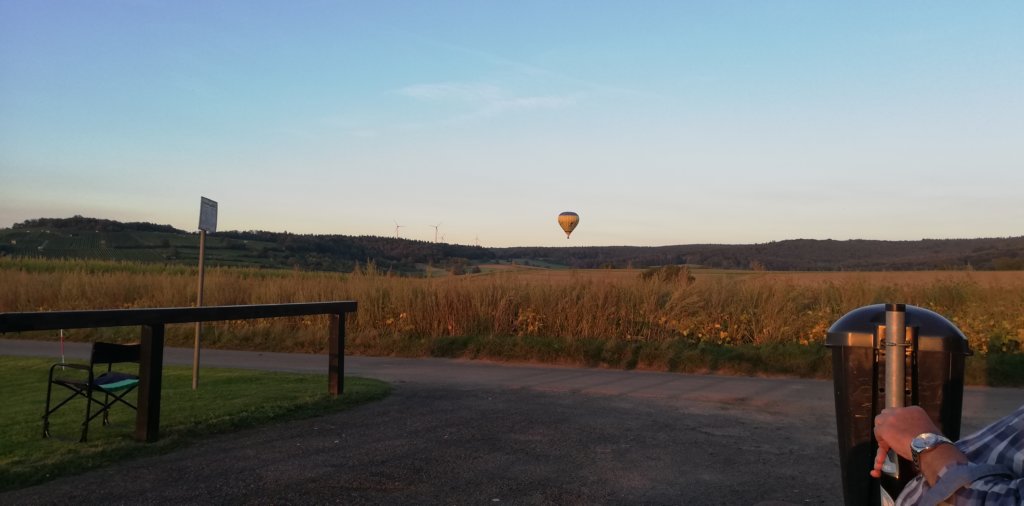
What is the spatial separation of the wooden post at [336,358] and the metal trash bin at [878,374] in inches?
265

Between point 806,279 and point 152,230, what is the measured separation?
54090 mm

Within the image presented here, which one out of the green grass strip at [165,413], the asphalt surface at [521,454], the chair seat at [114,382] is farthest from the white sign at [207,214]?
the asphalt surface at [521,454]

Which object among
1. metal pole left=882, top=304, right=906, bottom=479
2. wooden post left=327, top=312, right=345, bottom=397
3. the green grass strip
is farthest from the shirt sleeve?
wooden post left=327, top=312, right=345, bottom=397

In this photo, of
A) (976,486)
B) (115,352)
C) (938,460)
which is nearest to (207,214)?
(115,352)

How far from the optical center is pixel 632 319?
1627 centimetres

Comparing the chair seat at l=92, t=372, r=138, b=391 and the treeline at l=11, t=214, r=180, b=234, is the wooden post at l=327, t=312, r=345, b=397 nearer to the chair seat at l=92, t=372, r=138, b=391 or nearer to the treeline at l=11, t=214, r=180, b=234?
the chair seat at l=92, t=372, r=138, b=391

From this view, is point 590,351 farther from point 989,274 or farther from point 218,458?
point 989,274

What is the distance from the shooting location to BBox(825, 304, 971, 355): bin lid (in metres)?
3.53

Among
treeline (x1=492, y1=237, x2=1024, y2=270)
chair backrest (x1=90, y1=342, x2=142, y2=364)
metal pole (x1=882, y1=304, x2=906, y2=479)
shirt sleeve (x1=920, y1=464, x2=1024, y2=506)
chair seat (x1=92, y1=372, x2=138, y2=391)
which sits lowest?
chair seat (x1=92, y1=372, x2=138, y2=391)

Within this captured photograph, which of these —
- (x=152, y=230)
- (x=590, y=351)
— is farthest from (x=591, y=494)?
(x=152, y=230)

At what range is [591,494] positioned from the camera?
562 cm

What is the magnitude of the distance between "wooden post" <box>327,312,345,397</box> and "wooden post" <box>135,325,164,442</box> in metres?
2.61

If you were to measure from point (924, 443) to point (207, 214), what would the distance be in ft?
32.2

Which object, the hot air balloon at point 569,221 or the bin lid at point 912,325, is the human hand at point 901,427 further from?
the hot air balloon at point 569,221
